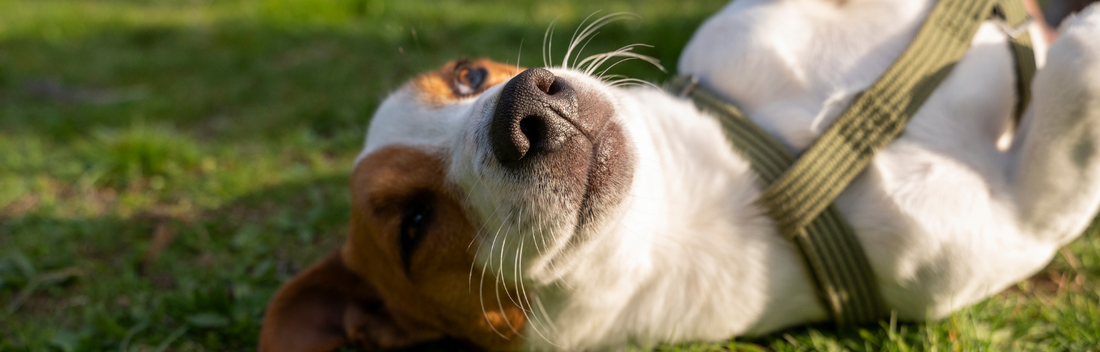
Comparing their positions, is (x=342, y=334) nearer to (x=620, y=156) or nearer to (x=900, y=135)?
(x=620, y=156)

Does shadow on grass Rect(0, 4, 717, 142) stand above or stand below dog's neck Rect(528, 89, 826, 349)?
below

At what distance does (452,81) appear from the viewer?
2.55 metres

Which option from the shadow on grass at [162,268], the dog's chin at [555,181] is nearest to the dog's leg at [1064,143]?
the dog's chin at [555,181]

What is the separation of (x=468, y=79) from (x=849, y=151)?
1.39 metres

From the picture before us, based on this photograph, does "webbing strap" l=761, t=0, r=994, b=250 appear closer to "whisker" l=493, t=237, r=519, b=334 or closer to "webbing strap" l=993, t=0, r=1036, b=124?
"webbing strap" l=993, t=0, r=1036, b=124

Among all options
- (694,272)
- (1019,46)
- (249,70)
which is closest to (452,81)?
(694,272)

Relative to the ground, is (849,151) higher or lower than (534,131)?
lower

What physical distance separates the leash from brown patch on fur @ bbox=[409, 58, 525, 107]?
87cm

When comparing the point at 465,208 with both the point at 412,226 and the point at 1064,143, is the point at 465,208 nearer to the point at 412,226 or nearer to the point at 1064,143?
the point at 412,226

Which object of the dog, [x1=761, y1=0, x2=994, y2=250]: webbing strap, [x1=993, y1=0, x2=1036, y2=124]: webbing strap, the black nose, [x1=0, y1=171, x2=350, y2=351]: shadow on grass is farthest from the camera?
[x1=0, y1=171, x2=350, y2=351]: shadow on grass

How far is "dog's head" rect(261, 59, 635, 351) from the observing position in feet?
5.54

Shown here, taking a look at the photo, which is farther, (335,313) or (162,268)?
(162,268)

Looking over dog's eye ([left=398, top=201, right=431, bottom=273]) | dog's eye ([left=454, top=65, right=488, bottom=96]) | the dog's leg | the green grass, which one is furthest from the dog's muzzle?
the dog's leg

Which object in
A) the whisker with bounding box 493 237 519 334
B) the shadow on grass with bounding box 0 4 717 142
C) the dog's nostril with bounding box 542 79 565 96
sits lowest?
the shadow on grass with bounding box 0 4 717 142
